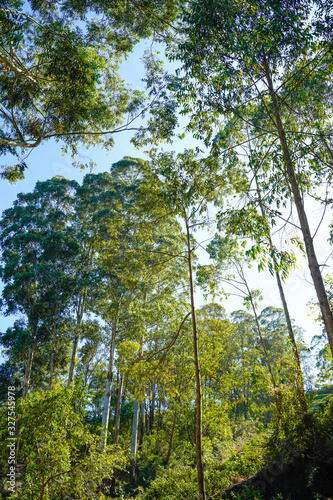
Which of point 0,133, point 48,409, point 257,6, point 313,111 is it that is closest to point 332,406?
point 48,409

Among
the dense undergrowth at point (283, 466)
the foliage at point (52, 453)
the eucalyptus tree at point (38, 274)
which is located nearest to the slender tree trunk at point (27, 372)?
the eucalyptus tree at point (38, 274)

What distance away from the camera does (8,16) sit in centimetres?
527

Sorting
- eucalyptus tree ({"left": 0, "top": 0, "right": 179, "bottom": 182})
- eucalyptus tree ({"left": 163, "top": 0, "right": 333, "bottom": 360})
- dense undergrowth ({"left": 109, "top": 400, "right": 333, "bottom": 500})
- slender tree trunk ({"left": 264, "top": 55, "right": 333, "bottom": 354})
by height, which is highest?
eucalyptus tree ({"left": 0, "top": 0, "right": 179, "bottom": 182})

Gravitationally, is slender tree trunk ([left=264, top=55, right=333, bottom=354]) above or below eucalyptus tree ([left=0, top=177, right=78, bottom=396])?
below

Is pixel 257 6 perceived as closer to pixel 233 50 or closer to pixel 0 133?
pixel 233 50

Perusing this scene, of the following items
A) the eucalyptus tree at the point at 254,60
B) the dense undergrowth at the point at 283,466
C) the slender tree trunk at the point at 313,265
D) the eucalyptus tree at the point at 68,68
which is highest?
the eucalyptus tree at the point at 68,68

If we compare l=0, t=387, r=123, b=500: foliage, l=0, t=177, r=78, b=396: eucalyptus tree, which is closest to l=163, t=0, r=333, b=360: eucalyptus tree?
l=0, t=387, r=123, b=500: foliage

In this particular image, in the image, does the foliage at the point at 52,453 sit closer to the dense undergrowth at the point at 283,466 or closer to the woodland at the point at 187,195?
the woodland at the point at 187,195

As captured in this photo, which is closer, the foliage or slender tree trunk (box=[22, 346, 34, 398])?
the foliage

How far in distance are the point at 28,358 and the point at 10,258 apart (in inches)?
199

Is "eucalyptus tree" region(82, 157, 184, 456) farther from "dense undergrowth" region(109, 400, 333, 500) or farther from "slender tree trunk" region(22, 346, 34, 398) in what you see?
"dense undergrowth" region(109, 400, 333, 500)

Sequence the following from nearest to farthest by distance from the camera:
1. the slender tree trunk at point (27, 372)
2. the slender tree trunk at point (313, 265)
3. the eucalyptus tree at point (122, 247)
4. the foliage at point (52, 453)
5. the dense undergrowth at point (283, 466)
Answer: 1. the slender tree trunk at point (313, 265)
2. the foliage at point (52, 453)
3. the dense undergrowth at point (283, 466)
4. the eucalyptus tree at point (122, 247)
5. the slender tree trunk at point (27, 372)

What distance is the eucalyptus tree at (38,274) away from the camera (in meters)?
12.9

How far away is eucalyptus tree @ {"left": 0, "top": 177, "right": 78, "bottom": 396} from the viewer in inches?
508
